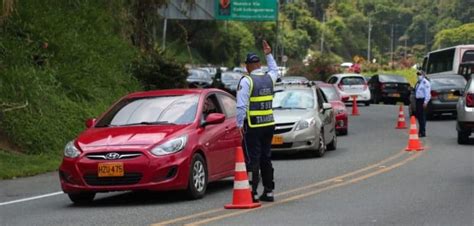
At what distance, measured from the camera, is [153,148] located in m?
10.6

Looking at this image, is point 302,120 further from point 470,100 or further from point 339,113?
point 339,113

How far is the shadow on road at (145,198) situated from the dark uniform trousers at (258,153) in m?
1.07

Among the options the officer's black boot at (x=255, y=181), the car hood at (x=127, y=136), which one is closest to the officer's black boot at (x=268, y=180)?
the officer's black boot at (x=255, y=181)

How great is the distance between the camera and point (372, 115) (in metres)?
32.3

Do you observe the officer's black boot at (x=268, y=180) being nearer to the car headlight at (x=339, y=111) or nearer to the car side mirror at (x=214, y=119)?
the car side mirror at (x=214, y=119)

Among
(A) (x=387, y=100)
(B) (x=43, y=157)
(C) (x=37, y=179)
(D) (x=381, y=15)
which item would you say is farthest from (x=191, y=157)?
(D) (x=381, y=15)

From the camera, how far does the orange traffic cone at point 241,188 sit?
10.1 metres

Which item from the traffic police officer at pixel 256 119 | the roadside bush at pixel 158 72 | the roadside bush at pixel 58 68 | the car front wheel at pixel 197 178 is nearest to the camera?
the traffic police officer at pixel 256 119

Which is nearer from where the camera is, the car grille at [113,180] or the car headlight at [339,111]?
the car grille at [113,180]

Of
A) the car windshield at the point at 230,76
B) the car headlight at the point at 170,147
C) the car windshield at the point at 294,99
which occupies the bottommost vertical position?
the car windshield at the point at 230,76

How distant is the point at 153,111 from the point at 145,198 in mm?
1218

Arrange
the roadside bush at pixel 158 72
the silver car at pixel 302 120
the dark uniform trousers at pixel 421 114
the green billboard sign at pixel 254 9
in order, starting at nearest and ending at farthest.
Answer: the silver car at pixel 302 120, the dark uniform trousers at pixel 421 114, the roadside bush at pixel 158 72, the green billboard sign at pixel 254 9

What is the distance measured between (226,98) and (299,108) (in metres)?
5.13

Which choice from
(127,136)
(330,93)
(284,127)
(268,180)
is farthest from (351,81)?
(127,136)
